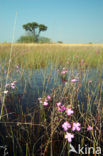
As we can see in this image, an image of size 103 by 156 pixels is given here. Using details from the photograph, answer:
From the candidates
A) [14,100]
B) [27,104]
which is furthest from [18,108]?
[14,100]

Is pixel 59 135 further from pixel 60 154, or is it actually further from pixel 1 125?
pixel 1 125

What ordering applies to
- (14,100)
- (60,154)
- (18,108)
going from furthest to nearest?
(14,100) → (18,108) → (60,154)

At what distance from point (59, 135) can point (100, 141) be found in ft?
1.14

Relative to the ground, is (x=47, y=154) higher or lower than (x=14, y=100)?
lower

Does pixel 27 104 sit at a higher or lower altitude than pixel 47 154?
higher

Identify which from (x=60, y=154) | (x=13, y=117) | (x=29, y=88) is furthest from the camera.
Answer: (x=29, y=88)

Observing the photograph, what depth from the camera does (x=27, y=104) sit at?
1.70 m

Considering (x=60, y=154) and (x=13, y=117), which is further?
(x=13, y=117)

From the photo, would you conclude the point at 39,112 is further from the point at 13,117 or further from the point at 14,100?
the point at 14,100

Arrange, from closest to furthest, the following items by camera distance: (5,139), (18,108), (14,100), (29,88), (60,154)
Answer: (60,154), (5,139), (18,108), (14,100), (29,88)

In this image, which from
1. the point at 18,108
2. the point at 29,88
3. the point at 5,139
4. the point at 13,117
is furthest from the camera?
the point at 29,88

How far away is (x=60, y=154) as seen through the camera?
966mm

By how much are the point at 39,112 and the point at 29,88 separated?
81 cm

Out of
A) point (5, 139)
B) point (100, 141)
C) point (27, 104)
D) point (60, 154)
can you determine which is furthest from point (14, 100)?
point (100, 141)
